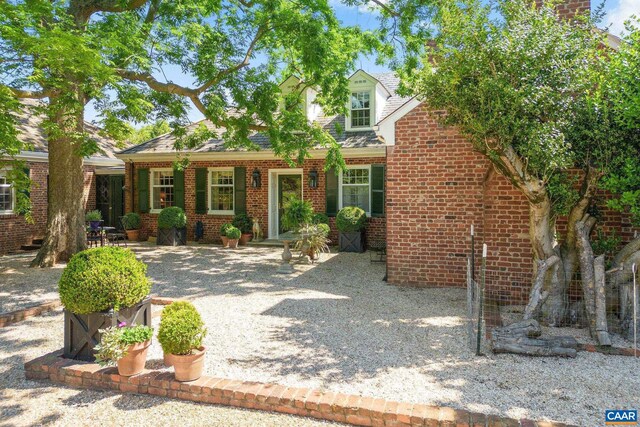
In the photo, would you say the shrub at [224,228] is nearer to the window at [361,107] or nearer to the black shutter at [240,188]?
the black shutter at [240,188]

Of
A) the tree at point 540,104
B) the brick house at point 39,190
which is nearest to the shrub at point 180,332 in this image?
the tree at point 540,104

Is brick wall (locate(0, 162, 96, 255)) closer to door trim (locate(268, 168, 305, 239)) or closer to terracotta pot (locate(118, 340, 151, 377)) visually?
door trim (locate(268, 168, 305, 239))

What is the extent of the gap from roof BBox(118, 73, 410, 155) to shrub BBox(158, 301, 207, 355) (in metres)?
9.67

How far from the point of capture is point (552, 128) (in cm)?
572

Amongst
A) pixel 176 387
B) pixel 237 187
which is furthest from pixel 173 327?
pixel 237 187

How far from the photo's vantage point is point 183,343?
4113mm

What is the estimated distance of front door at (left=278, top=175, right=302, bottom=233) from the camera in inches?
613

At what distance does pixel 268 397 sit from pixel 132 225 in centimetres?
1448

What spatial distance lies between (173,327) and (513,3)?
6.18 m

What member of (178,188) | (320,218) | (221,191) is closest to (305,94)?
(320,218)

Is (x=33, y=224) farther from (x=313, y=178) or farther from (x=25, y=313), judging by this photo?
(x=25, y=313)

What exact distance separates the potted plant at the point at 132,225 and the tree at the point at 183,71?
486cm

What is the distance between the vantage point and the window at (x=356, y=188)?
1420cm

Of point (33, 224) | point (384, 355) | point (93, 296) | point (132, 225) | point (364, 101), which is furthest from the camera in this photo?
point (132, 225)
